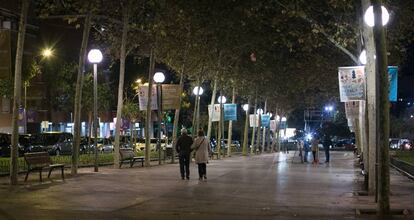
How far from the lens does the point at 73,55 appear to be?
70.4 meters

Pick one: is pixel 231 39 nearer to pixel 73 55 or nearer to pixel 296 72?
pixel 296 72

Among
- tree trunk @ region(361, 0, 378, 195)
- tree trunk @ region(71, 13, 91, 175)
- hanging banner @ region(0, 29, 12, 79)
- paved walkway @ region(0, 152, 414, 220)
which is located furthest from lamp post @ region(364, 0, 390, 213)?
tree trunk @ region(71, 13, 91, 175)

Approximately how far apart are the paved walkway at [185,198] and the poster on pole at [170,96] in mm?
12402

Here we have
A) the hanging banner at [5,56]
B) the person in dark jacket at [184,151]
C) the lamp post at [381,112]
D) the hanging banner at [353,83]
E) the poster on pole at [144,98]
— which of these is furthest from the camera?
the poster on pole at [144,98]

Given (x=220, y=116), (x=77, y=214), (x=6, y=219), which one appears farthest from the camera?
(x=220, y=116)

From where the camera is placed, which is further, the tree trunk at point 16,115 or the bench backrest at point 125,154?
the bench backrest at point 125,154

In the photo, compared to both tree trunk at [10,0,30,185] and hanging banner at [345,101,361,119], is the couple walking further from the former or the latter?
hanging banner at [345,101,361,119]

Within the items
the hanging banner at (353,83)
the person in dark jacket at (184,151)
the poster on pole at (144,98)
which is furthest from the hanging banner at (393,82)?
the poster on pole at (144,98)

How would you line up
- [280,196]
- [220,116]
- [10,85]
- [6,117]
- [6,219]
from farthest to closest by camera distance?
[6,117] → [220,116] → [10,85] → [280,196] → [6,219]

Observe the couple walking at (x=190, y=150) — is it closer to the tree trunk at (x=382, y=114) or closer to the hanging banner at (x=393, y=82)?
the hanging banner at (x=393, y=82)

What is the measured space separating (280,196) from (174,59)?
73.6ft

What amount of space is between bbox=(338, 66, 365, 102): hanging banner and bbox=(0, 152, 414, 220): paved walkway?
113 inches

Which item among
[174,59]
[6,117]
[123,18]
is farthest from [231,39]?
[6,117]

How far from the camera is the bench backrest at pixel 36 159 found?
21406 millimetres
